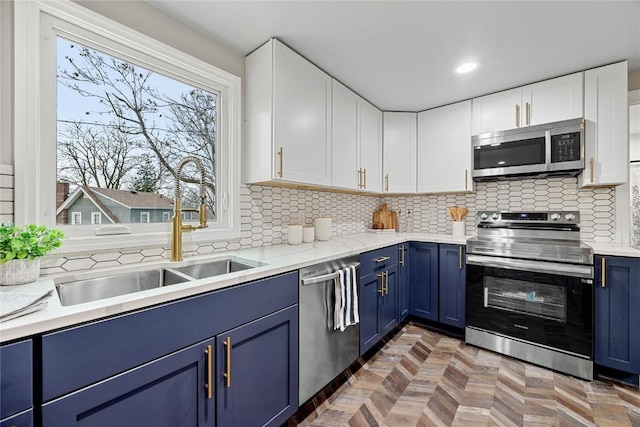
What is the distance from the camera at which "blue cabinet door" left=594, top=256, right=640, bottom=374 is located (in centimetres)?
183

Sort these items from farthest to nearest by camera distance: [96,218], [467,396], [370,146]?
[370,146] < [467,396] < [96,218]

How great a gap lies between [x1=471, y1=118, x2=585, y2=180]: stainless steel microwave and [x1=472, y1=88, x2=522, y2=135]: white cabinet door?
8 cm

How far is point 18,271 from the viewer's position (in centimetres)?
103

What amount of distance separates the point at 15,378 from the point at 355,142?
252 centimetres

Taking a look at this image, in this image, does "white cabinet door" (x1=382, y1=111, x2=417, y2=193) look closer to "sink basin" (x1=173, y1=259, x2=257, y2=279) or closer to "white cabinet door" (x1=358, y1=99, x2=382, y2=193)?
"white cabinet door" (x1=358, y1=99, x2=382, y2=193)

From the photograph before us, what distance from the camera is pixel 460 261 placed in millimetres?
2479

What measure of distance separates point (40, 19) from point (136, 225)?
1.01 m

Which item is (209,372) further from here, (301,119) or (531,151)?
(531,151)

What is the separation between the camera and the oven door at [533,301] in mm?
1953

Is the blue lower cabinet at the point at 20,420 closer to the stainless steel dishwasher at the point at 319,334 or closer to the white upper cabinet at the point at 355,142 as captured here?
the stainless steel dishwasher at the point at 319,334

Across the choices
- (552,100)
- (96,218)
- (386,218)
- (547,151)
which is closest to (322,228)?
(386,218)

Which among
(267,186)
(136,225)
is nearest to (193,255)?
(136,225)

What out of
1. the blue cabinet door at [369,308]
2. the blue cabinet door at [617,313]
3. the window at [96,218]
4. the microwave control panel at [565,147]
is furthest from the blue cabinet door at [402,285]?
the window at [96,218]

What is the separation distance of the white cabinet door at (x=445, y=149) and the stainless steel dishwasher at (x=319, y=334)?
1674 millimetres
